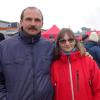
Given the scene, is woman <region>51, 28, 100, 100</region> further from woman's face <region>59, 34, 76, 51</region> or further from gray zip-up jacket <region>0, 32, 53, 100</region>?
gray zip-up jacket <region>0, 32, 53, 100</region>

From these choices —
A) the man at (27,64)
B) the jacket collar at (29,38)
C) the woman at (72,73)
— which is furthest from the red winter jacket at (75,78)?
the jacket collar at (29,38)

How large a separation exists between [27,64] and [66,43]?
0.56 m

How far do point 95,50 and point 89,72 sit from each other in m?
2.86

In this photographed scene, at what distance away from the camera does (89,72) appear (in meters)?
3.42

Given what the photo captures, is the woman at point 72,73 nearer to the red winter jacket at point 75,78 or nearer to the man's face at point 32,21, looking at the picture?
the red winter jacket at point 75,78

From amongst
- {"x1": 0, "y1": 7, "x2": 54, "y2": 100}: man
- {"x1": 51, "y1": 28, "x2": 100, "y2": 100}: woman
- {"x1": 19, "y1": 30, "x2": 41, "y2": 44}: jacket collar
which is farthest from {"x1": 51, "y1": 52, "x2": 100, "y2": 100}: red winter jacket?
{"x1": 19, "y1": 30, "x2": 41, "y2": 44}: jacket collar

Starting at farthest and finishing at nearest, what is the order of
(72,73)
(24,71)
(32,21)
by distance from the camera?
(72,73)
(32,21)
(24,71)

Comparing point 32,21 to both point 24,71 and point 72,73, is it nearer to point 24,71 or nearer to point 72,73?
point 24,71

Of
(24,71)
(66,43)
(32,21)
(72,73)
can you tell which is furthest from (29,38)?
(72,73)

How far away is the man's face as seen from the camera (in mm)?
3252

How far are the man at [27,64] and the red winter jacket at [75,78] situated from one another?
149 mm

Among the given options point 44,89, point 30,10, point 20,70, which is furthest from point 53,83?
point 30,10

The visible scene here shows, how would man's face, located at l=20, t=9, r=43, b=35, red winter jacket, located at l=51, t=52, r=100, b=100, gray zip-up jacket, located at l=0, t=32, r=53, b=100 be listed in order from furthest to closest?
red winter jacket, located at l=51, t=52, r=100, b=100 < man's face, located at l=20, t=9, r=43, b=35 < gray zip-up jacket, located at l=0, t=32, r=53, b=100

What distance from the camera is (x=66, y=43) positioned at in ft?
11.4
